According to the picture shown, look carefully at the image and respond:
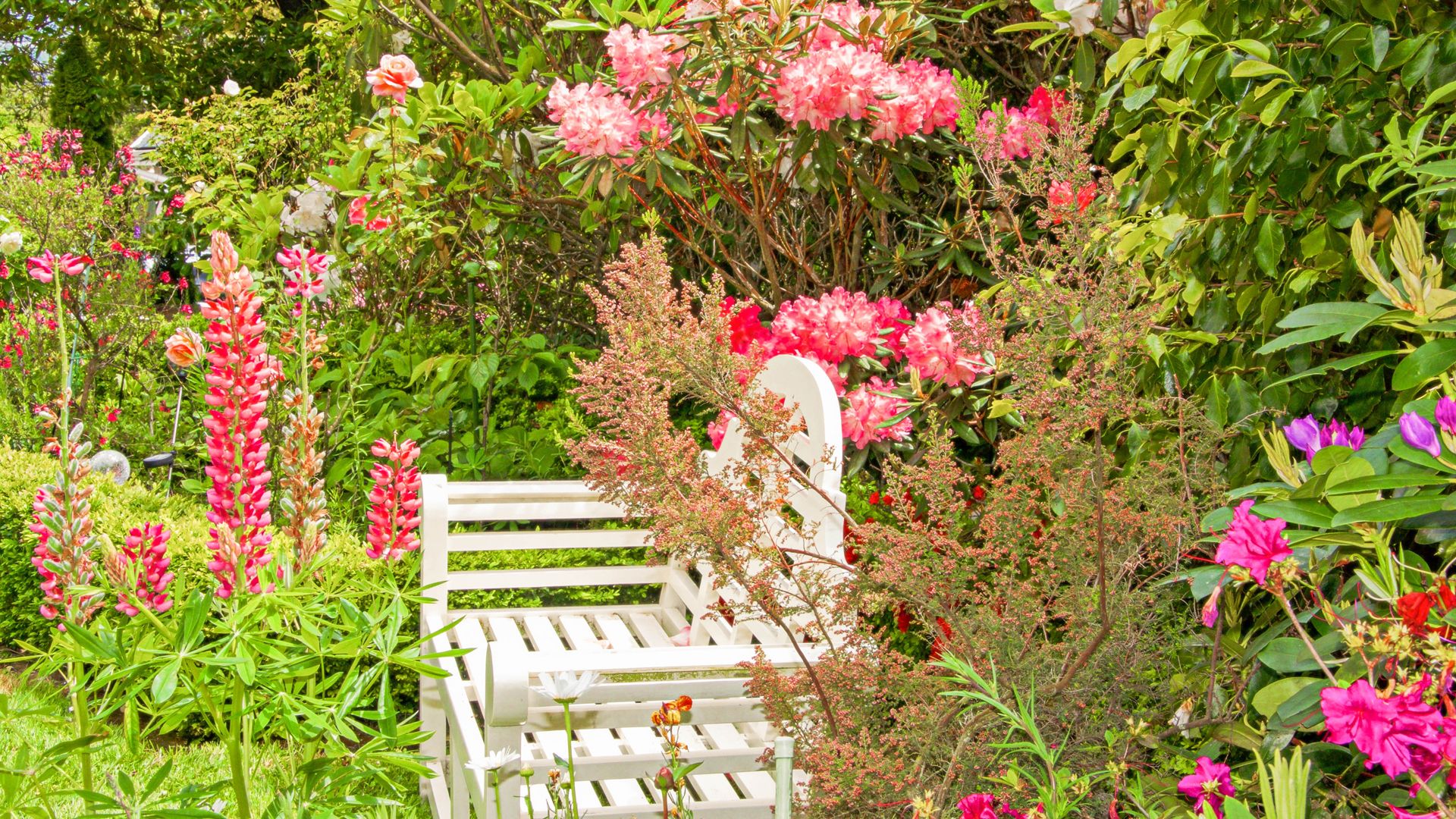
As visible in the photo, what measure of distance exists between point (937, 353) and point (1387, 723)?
66.4 inches

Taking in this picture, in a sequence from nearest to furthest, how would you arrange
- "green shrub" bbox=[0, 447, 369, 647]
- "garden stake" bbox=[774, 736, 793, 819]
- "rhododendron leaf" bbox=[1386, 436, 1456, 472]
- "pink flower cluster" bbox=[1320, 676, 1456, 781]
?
"pink flower cluster" bbox=[1320, 676, 1456, 781]
"rhododendron leaf" bbox=[1386, 436, 1456, 472]
"garden stake" bbox=[774, 736, 793, 819]
"green shrub" bbox=[0, 447, 369, 647]

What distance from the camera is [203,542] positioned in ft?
10.9

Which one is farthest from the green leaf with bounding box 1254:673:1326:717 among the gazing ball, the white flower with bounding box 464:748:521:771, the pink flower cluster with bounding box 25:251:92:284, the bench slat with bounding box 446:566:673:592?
the gazing ball

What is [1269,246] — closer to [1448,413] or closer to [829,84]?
[1448,413]

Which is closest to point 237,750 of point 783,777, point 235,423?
point 235,423

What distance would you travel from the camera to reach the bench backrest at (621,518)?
2156 millimetres

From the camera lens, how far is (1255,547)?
96cm

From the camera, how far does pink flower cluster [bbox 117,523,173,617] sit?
1565 mm

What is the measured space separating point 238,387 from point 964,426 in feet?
5.46

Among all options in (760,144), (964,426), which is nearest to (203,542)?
(760,144)

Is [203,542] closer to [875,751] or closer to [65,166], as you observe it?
[875,751]

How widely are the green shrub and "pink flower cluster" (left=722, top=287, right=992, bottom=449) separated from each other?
1469 millimetres

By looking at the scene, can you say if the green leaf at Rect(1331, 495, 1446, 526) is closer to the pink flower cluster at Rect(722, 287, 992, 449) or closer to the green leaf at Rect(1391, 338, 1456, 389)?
the green leaf at Rect(1391, 338, 1456, 389)

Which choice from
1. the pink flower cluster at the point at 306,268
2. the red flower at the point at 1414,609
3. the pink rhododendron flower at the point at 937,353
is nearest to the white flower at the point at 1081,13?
the pink rhododendron flower at the point at 937,353
